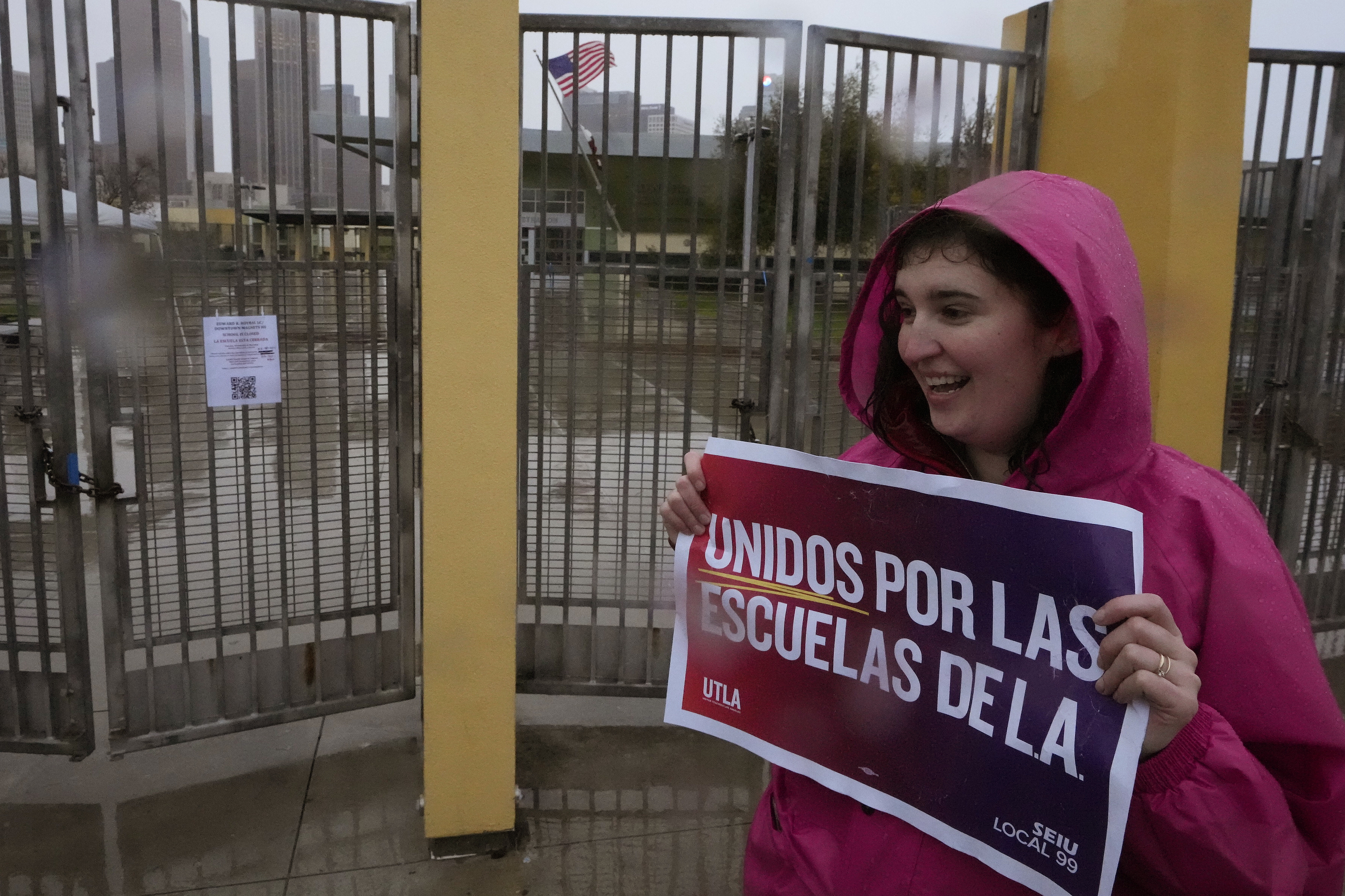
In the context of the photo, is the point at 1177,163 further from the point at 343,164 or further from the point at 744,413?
the point at 343,164

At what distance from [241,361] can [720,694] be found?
2.24 metres

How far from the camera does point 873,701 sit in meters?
1.52

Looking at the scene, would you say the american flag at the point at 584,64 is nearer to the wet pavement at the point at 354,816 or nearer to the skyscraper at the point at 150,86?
the skyscraper at the point at 150,86

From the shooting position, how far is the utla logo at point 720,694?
1.70 metres

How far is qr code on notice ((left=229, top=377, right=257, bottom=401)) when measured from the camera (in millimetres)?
3242

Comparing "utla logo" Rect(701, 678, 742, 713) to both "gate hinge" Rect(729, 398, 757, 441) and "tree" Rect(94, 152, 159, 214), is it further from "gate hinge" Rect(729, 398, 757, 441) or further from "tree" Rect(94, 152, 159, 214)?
"tree" Rect(94, 152, 159, 214)

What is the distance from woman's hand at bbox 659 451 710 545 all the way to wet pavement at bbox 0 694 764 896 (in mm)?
1879

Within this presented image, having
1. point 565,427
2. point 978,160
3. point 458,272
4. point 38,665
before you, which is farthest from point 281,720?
point 978,160

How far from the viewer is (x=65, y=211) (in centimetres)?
306

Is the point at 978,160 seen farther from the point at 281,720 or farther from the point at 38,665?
the point at 38,665

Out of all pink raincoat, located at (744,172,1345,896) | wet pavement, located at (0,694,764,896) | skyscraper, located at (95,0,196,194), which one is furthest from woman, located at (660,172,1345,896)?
skyscraper, located at (95,0,196,194)

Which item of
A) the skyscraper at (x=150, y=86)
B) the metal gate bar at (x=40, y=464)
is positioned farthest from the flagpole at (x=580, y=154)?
the metal gate bar at (x=40, y=464)

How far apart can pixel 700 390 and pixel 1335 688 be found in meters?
3.39

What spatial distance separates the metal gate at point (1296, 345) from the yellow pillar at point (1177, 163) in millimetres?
877
